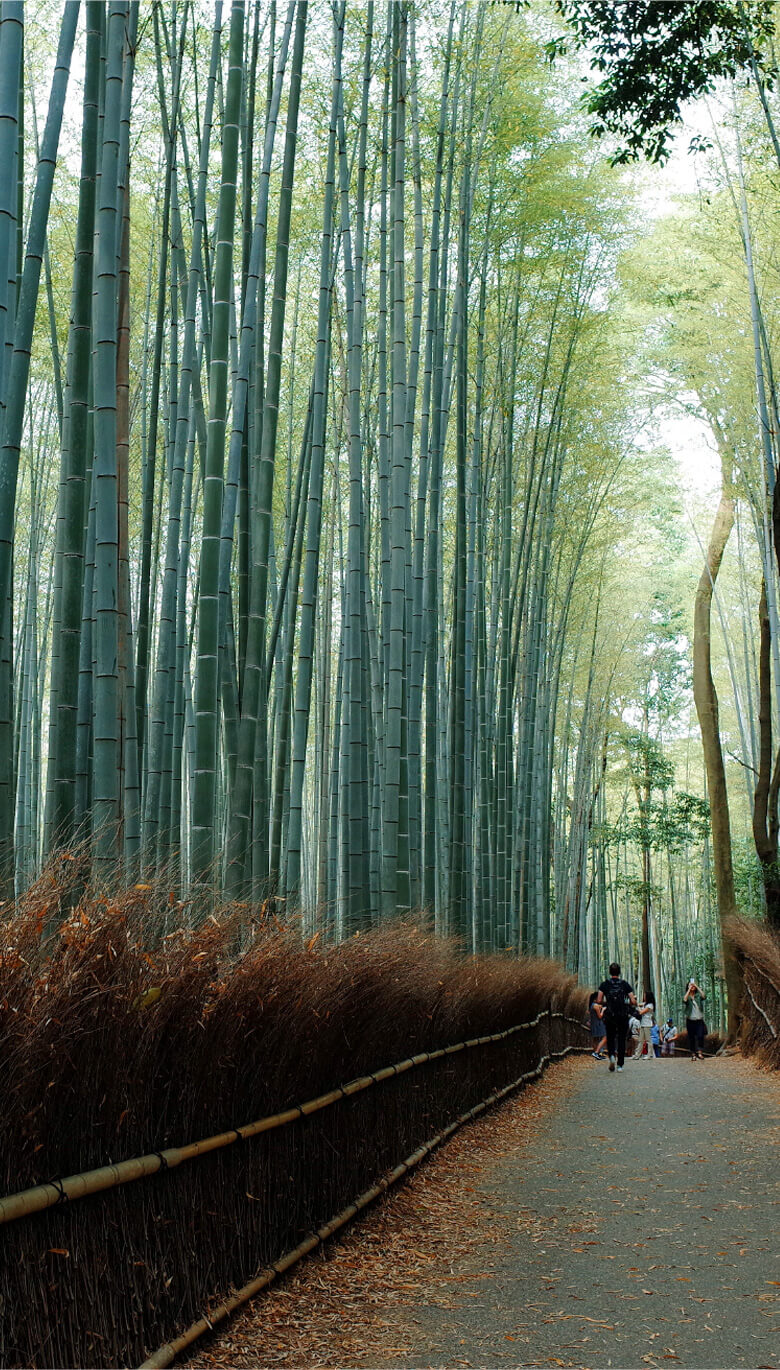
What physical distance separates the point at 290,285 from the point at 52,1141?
321 inches

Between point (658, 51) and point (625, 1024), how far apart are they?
693cm

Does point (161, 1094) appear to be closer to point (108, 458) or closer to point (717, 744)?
point (108, 458)

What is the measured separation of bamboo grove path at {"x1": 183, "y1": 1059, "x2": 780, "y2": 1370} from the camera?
2404mm

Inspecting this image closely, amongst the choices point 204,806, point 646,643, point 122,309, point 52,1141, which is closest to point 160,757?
point 204,806

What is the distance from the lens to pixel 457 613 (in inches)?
258

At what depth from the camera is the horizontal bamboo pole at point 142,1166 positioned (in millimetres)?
1709

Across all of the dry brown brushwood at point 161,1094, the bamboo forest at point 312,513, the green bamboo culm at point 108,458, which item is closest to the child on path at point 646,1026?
the bamboo forest at point 312,513

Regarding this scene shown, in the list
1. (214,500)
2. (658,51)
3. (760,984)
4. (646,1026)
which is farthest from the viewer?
(646,1026)

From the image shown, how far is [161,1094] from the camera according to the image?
7.32 feet

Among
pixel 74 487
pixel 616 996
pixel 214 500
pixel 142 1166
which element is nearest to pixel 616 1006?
pixel 616 996

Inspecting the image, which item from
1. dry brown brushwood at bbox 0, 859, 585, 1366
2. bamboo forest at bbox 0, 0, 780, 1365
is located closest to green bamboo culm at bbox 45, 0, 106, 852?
bamboo forest at bbox 0, 0, 780, 1365

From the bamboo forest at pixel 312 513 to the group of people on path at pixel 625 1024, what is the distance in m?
0.42

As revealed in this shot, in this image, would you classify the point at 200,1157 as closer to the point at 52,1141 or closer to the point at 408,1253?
the point at 52,1141

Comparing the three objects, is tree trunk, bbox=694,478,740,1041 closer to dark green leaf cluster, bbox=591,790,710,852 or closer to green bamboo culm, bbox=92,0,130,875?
dark green leaf cluster, bbox=591,790,710,852
